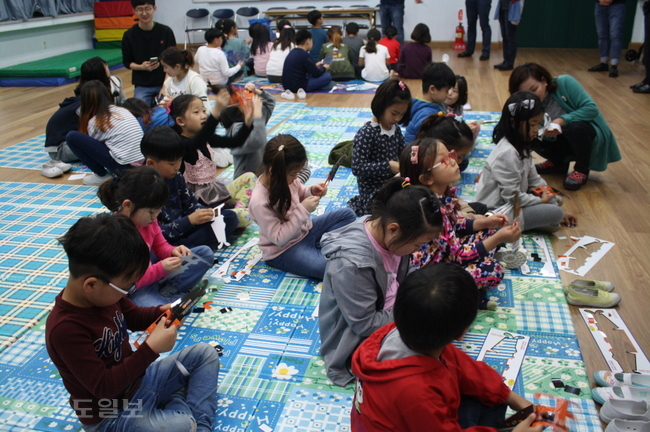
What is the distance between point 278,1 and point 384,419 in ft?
30.2

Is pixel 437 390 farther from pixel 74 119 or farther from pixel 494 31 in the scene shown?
pixel 494 31

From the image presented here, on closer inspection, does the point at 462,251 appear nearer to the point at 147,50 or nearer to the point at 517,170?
the point at 517,170

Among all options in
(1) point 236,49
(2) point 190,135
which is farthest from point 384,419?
(1) point 236,49

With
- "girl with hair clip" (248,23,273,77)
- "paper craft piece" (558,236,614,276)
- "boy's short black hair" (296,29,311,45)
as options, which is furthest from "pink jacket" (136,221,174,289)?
"girl with hair clip" (248,23,273,77)

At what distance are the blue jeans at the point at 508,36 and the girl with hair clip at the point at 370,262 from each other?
5.62 meters

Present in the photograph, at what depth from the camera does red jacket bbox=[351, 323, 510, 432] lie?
1.17m

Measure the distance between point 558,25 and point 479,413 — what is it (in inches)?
326

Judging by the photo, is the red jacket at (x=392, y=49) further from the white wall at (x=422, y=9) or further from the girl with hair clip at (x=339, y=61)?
the white wall at (x=422, y=9)

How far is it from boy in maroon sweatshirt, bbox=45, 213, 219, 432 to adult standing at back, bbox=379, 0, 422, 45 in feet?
24.2

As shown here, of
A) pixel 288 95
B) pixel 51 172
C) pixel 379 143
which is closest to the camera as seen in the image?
A: pixel 379 143

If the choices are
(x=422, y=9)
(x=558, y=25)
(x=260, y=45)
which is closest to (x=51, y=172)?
(x=260, y=45)

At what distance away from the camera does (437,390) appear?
121 cm

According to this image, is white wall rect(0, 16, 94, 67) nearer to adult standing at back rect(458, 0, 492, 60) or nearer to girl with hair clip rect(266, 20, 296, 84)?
girl with hair clip rect(266, 20, 296, 84)

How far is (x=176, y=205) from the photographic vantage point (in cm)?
255
